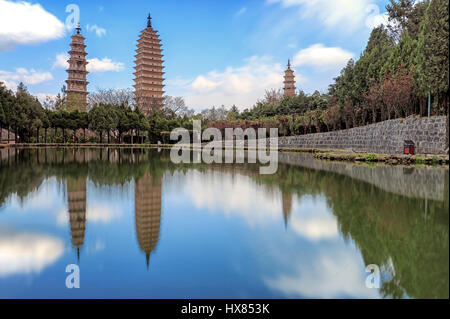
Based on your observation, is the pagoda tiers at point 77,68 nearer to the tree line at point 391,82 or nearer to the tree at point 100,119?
the tree at point 100,119

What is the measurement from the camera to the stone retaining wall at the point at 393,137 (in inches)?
539

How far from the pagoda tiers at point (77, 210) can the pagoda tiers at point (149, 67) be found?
45405 mm

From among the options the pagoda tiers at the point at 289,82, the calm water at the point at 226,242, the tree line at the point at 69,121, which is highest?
the pagoda tiers at the point at 289,82

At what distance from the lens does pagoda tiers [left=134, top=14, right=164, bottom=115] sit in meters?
53.5

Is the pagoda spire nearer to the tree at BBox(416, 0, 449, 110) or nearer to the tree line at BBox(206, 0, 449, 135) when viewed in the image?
the tree line at BBox(206, 0, 449, 135)

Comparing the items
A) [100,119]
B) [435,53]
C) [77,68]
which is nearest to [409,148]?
[435,53]

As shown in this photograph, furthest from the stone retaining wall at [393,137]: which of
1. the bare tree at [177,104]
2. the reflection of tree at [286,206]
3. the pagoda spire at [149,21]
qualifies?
the pagoda spire at [149,21]

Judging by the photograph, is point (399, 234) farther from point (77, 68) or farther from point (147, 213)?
point (77, 68)

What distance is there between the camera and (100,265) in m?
3.29

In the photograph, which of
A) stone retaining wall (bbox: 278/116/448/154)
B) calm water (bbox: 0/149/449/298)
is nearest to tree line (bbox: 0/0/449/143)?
stone retaining wall (bbox: 278/116/448/154)

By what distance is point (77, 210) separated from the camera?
554 centimetres

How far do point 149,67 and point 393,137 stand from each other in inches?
1714

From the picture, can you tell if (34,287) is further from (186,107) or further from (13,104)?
(186,107)

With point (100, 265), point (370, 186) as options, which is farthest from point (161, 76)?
point (100, 265)
